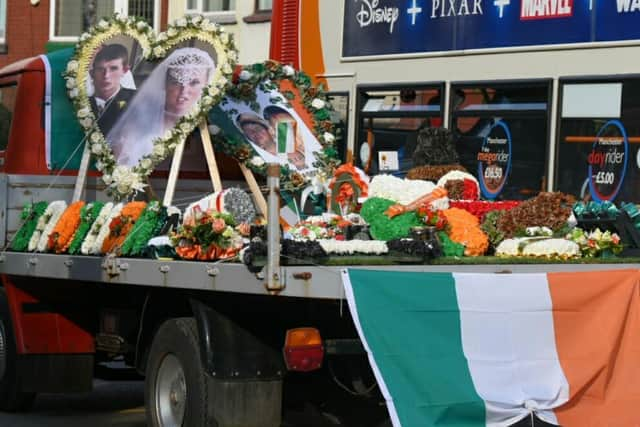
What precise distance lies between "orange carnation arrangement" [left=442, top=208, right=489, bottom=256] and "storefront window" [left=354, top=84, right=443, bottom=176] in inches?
115

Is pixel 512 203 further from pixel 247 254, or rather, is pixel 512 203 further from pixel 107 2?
pixel 107 2

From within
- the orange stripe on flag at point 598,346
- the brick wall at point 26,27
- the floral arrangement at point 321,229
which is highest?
the brick wall at point 26,27

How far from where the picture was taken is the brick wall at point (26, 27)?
30.3m

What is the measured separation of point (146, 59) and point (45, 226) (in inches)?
67.7

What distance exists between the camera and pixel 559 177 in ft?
33.6

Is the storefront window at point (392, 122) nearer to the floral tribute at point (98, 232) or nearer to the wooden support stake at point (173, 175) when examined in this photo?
the wooden support stake at point (173, 175)

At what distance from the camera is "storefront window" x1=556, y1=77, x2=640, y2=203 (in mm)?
9828

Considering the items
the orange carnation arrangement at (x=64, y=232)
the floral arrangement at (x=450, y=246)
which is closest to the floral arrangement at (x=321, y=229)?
the floral arrangement at (x=450, y=246)

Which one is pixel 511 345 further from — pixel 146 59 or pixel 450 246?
pixel 146 59

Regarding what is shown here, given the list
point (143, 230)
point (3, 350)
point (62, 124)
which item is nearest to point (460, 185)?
point (143, 230)

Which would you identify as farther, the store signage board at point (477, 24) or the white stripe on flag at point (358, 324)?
the store signage board at point (477, 24)

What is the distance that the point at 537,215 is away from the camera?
28.5ft

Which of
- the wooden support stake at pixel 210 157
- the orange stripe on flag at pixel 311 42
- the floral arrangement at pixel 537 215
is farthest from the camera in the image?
the orange stripe on flag at pixel 311 42

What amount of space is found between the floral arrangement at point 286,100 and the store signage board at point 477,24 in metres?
0.66
